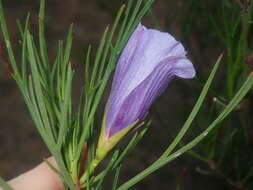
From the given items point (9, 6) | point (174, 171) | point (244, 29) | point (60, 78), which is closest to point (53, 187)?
point (60, 78)

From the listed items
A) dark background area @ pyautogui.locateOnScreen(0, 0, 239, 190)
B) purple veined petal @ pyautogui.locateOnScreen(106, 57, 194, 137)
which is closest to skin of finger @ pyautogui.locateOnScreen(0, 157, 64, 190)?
purple veined petal @ pyautogui.locateOnScreen(106, 57, 194, 137)

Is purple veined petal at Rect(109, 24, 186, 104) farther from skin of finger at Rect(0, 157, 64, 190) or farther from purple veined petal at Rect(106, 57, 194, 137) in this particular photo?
skin of finger at Rect(0, 157, 64, 190)

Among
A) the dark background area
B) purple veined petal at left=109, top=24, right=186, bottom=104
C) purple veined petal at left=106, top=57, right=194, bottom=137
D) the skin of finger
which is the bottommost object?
the dark background area

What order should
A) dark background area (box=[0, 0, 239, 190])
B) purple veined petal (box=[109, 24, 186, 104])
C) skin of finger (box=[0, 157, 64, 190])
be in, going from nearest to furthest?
purple veined petal (box=[109, 24, 186, 104]) < skin of finger (box=[0, 157, 64, 190]) < dark background area (box=[0, 0, 239, 190])

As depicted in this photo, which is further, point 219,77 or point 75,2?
point 75,2

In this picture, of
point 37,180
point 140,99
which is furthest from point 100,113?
point 140,99

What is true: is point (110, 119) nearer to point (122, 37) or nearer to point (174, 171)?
point (122, 37)
